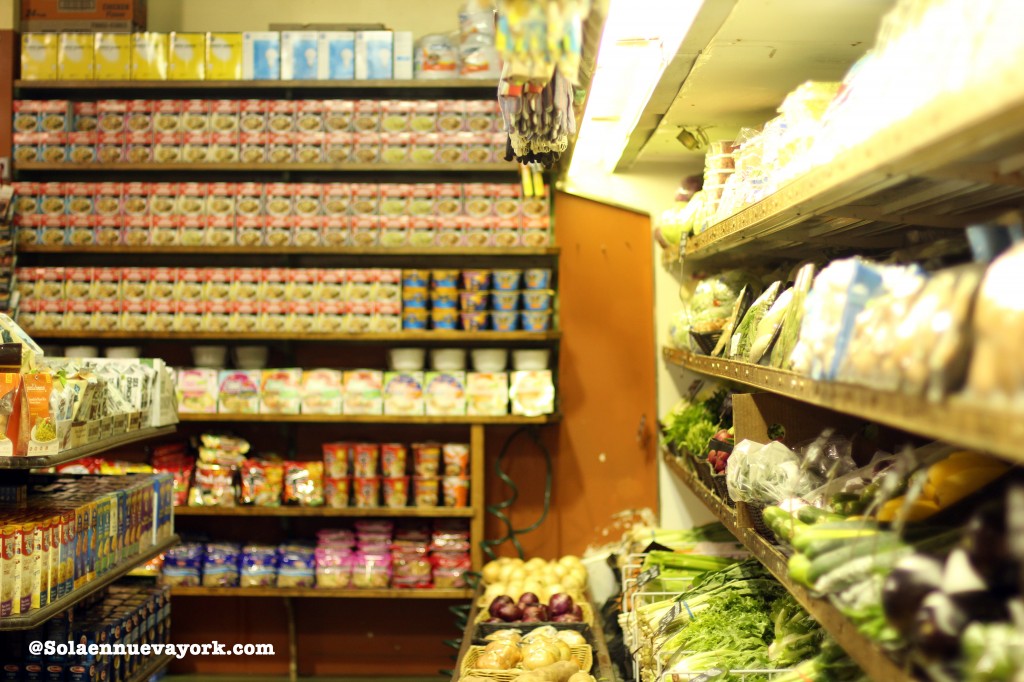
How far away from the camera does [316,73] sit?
14.8 ft

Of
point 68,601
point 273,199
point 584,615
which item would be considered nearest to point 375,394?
point 273,199

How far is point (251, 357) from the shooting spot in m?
4.50

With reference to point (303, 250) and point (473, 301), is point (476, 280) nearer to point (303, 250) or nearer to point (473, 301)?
point (473, 301)

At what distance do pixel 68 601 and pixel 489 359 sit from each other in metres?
2.22

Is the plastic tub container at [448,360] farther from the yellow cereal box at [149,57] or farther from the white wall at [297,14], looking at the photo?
the yellow cereal box at [149,57]

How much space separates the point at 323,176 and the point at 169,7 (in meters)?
1.30

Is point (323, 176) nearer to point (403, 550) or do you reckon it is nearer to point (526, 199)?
point (526, 199)

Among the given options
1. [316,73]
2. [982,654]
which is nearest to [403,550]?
[316,73]

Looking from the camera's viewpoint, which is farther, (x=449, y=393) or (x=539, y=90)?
(x=449, y=393)

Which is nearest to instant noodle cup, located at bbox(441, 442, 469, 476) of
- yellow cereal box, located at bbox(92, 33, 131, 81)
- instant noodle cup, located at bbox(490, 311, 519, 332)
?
instant noodle cup, located at bbox(490, 311, 519, 332)

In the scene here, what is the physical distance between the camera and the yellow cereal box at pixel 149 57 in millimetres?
4555

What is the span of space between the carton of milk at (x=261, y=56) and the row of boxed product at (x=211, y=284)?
952mm

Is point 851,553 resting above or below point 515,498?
above

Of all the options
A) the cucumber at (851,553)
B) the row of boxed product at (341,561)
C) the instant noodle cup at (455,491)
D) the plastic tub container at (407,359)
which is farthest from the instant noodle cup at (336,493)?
the cucumber at (851,553)
